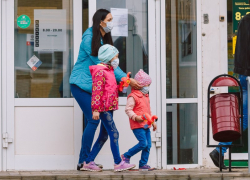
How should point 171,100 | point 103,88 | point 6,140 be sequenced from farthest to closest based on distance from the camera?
1. point 171,100
2. point 6,140
3. point 103,88

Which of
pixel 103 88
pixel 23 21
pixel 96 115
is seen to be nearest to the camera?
pixel 96 115

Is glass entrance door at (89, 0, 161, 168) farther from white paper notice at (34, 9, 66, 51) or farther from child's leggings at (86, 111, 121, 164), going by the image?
child's leggings at (86, 111, 121, 164)

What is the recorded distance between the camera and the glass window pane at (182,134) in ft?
28.5

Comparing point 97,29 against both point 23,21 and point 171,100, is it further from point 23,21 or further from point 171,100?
point 171,100

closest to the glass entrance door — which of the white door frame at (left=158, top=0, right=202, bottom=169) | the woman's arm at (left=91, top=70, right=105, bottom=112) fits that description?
the white door frame at (left=158, top=0, right=202, bottom=169)

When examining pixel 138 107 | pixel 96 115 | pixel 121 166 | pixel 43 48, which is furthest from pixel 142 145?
pixel 43 48

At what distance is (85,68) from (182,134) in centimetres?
183

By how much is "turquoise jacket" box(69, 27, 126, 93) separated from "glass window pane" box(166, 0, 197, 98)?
1.19 meters

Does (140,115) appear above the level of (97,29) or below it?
below

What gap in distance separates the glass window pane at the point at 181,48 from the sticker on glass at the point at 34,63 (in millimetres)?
1771

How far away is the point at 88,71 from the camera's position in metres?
7.80

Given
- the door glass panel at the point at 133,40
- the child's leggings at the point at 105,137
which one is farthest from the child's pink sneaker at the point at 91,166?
the door glass panel at the point at 133,40

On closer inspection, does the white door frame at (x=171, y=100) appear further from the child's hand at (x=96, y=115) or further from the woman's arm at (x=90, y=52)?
the child's hand at (x=96, y=115)

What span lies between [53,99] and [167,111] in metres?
1.56
